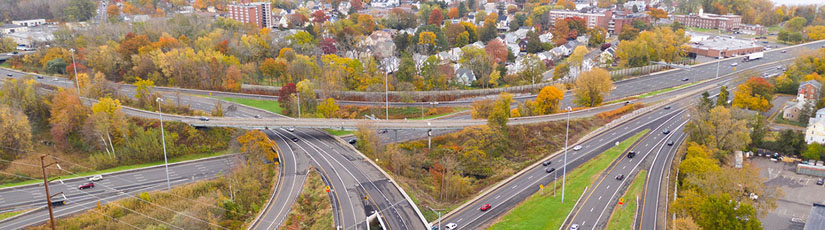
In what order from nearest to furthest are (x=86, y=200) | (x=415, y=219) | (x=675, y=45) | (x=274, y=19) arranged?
(x=415, y=219), (x=86, y=200), (x=675, y=45), (x=274, y=19)

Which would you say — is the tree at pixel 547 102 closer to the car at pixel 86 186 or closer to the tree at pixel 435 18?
the car at pixel 86 186

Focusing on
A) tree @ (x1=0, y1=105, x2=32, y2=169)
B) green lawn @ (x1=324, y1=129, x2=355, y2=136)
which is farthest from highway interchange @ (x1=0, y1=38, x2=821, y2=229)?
tree @ (x1=0, y1=105, x2=32, y2=169)

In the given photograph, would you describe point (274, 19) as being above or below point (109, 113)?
above

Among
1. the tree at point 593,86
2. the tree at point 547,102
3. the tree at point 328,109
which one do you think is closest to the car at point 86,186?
the tree at point 328,109

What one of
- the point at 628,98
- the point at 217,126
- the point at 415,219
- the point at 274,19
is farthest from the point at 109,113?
the point at 274,19

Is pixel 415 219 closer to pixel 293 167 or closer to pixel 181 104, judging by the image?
pixel 293 167

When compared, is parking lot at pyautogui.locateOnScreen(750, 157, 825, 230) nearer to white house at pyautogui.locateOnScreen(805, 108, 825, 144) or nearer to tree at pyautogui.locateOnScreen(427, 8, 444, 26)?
white house at pyautogui.locateOnScreen(805, 108, 825, 144)

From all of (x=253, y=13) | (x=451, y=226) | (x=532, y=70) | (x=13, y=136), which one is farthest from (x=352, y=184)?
(x=253, y=13)

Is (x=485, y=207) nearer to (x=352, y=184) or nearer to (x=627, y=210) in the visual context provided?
(x=627, y=210)

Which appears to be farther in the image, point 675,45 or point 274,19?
point 274,19
